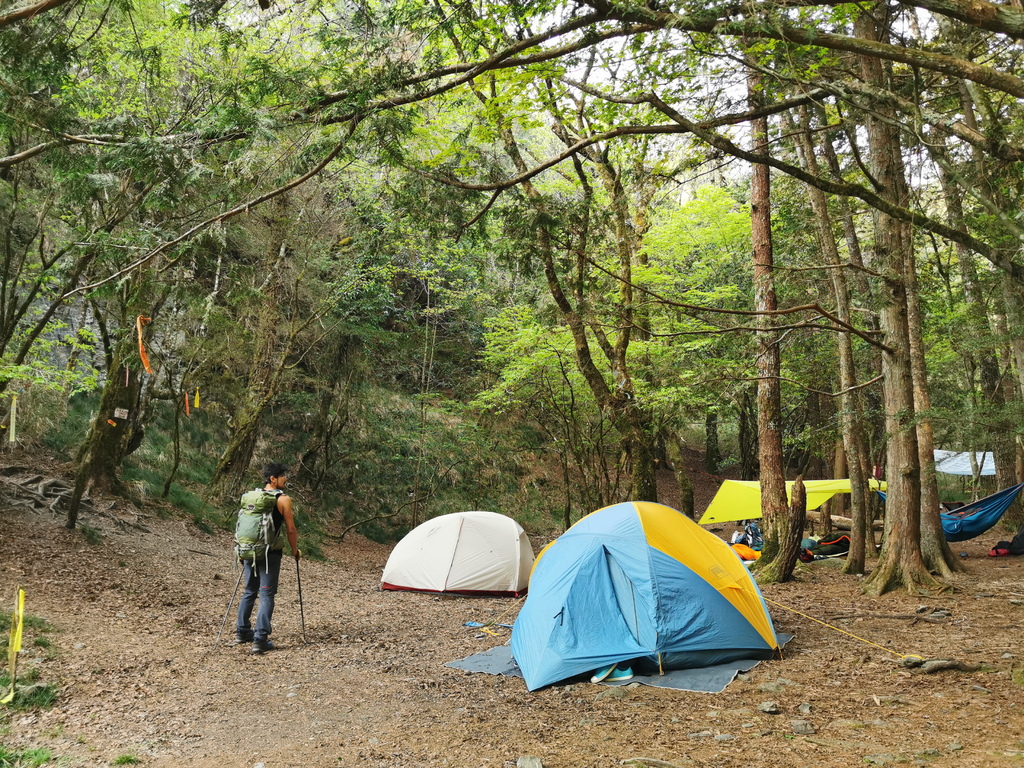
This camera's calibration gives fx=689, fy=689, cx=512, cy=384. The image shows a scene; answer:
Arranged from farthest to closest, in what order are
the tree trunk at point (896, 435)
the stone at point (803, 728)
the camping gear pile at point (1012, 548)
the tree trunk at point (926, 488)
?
the camping gear pile at point (1012, 548)
the tree trunk at point (926, 488)
the tree trunk at point (896, 435)
the stone at point (803, 728)

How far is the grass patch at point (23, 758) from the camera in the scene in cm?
315

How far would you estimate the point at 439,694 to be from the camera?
4.61 meters

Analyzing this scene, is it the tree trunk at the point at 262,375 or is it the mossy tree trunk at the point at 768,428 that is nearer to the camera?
the mossy tree trunk at the point at 768,428

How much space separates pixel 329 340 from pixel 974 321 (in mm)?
11424

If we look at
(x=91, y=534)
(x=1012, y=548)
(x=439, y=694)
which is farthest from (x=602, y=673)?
(x=1012, y=548)

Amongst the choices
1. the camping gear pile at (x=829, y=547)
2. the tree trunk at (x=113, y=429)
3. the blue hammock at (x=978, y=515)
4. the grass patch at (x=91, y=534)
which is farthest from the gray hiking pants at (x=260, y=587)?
the blue hammock at (x=978, y=515)

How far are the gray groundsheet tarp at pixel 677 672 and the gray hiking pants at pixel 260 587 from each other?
1.61m

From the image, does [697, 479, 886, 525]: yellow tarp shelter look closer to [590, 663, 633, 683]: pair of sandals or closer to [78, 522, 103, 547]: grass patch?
[590, 663, 633, 683]: pair of sandals

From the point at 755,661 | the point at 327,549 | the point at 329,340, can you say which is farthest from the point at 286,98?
the point at 329,340

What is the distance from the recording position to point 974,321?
8.47 metres

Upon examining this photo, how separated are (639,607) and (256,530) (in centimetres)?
319

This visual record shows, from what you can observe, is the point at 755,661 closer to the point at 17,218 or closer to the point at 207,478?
the point at 17,218

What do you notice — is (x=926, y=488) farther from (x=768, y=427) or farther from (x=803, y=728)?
(x=803, y=728)

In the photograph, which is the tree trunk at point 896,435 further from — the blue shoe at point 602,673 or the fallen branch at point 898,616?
the blue shoe at point 602,673
